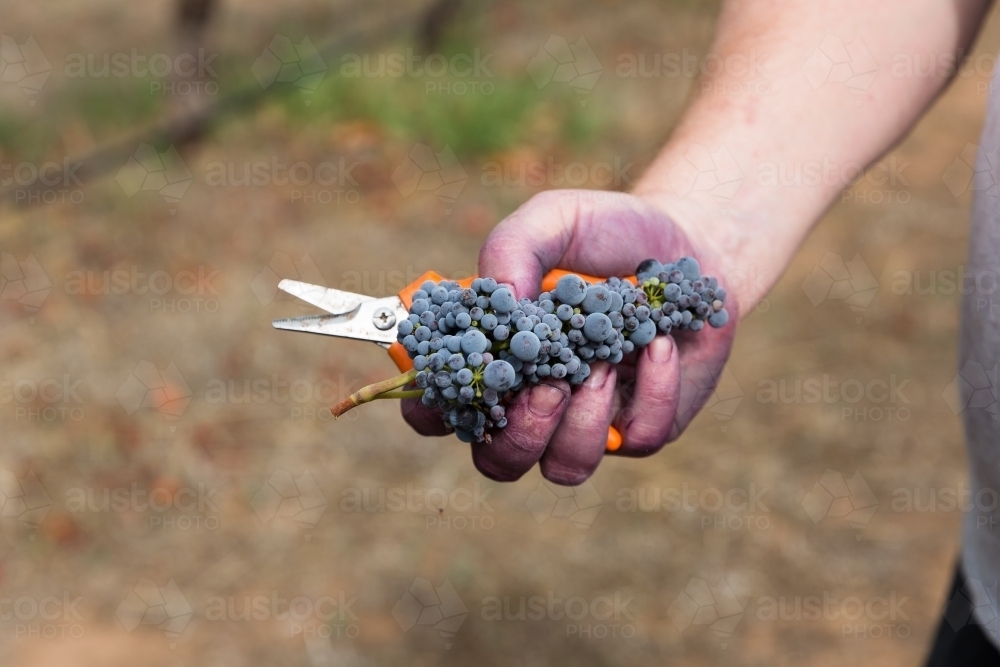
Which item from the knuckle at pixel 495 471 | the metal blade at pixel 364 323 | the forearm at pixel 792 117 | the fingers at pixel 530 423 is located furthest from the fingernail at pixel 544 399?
the forearm at pixel 792 117

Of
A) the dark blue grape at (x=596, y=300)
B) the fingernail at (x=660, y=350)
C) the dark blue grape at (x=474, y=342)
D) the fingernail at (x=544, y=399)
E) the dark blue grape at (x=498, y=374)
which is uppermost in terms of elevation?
the dark blue grape at (x=596, y=300)

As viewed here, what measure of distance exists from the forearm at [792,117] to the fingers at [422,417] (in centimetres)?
51

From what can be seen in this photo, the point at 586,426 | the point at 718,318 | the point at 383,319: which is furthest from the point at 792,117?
the point at 383,319

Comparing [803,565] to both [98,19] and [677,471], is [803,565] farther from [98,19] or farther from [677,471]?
[98,19]

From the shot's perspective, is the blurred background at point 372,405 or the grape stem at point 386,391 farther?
the blurred background at point 372,405

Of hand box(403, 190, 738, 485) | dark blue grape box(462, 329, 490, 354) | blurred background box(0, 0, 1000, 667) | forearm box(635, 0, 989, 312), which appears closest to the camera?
dark blue grape box(462, 329, 490, 354)

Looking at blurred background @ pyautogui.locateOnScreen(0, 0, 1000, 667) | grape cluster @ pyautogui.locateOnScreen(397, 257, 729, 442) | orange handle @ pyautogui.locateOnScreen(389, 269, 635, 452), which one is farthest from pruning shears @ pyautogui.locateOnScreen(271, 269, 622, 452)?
blurred background @ pyautogui.locateOnScreen(0, 0, 1000, 667)

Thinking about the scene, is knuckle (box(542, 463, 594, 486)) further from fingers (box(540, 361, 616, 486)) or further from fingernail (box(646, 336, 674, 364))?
fingernail (box(646, 336, 674, 364))

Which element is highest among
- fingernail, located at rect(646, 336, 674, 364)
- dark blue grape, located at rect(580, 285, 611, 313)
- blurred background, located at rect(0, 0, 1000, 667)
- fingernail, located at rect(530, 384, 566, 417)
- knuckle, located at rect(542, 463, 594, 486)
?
dark blue grape, located at rect(580, 285, 611, 313)

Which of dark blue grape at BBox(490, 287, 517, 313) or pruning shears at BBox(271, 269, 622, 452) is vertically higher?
dark blue grape at BBox(490, 287, 517, 313)

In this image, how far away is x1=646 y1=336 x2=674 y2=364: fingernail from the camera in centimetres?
119

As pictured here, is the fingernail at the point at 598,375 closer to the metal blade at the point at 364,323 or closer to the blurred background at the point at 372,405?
the metal blade at the point at 364,323

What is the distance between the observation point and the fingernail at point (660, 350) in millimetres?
1189

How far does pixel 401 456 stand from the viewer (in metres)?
2.76
